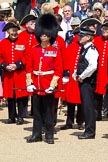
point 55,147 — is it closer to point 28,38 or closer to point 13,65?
point 13,65

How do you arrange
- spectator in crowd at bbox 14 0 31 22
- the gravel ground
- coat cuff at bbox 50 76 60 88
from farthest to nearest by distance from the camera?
spectator in crowd at bbox 14 0 31 22, coat cuff at bbox 50 76 60 88, the gravel ground

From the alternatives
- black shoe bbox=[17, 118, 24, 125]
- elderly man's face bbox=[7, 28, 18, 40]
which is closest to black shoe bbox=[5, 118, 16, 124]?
black shoe bbox=[17, 118, 24, 125]

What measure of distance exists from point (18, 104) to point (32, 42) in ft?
3.49

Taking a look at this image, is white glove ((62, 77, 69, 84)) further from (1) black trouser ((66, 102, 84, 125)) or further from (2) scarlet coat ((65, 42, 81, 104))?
(1) black trouser ((66, 102, 84, 125))

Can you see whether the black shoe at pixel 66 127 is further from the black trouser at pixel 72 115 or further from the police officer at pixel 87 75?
the police officer at pixel 87 75

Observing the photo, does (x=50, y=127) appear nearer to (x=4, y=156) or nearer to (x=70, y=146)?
(x=70, y=146)

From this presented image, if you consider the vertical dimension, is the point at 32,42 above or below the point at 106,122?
above

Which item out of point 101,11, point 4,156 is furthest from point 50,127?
point 101,11

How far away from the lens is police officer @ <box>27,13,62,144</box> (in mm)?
9969

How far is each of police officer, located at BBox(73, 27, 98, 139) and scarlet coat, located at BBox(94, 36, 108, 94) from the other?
1.45 metres

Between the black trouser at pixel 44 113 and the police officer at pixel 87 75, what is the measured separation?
1.62 ft

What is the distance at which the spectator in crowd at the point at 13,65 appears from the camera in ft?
37.7

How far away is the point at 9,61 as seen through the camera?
37.9 feet

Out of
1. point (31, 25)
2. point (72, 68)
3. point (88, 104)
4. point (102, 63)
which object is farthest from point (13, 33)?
point (88, 104)
